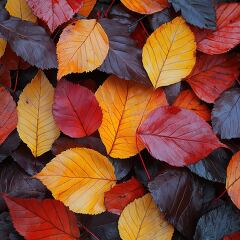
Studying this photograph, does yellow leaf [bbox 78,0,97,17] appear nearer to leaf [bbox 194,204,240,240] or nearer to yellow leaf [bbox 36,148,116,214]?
yellow leaf [bbox 36,148,116,214]

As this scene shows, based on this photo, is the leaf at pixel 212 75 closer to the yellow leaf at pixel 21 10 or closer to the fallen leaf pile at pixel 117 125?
the fallen leaf pile at pixel 117 125

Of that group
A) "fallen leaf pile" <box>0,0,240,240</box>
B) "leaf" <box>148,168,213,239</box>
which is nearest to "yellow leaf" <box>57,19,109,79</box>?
"fallen leaf pile" <box>0,0,240,240</box>

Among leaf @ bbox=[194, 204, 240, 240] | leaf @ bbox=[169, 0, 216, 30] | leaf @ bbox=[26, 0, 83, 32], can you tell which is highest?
leaf @ bbox=[26, 0, 83, 32]

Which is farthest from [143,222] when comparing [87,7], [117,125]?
[87,7]

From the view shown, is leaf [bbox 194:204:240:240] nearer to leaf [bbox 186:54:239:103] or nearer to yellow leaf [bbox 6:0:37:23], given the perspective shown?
leaf [bbox 186:54:239:103]

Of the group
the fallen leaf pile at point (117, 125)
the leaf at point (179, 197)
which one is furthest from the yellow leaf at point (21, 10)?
the leaf at point (179, 197)

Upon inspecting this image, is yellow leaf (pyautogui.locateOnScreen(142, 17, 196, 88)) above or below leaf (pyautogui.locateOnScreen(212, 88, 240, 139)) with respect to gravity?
above

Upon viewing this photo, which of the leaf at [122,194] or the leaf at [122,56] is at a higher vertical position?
the leaf at [122,56]

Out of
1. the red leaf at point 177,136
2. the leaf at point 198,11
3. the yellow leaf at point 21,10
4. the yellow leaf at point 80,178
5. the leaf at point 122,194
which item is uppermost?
the yellow leaf at point 21,10
